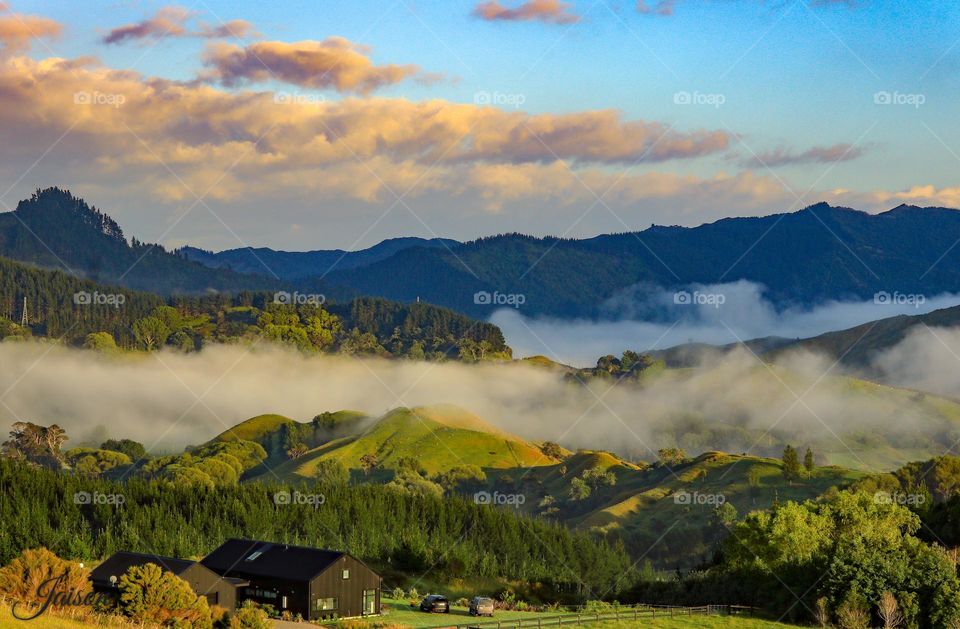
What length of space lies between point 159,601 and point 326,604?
24476 millimetres

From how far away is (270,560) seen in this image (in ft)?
342

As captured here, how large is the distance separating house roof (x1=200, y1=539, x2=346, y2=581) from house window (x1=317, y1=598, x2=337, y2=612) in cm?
241

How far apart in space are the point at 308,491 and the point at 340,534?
21157 mm

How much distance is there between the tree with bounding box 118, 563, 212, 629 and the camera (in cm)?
7494

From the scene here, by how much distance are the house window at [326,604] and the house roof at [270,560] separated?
95.0 inches

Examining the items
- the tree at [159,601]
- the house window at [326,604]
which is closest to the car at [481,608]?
the house window at [326,604]

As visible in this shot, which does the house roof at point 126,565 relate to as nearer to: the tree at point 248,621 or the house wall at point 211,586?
the house wall at point 211,586

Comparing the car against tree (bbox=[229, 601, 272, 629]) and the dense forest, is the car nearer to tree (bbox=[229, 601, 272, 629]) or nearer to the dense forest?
tree (bbox=[229, 601, 272, 629])

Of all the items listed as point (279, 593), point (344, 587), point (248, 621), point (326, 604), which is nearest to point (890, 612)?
point (344, 587)

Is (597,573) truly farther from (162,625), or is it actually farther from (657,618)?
(162,625)

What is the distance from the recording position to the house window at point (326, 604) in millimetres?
98188

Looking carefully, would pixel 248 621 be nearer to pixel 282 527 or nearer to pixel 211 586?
pixel 211 586

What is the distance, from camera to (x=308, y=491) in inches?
7672

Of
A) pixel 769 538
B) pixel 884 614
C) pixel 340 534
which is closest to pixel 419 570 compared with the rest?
pixel 340 534
